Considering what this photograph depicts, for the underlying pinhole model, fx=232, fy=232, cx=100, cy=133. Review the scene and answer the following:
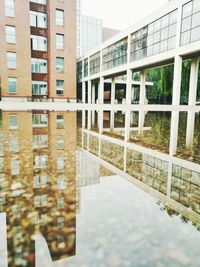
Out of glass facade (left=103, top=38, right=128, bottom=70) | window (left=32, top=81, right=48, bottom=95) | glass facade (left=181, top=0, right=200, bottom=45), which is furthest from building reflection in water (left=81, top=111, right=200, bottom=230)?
window (left=32, top=81, right=48, bottom=95)

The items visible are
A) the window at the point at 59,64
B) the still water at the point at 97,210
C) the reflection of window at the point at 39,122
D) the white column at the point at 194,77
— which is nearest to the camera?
the still water at the point at 97,210

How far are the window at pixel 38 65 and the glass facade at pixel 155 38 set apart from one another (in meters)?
15.2

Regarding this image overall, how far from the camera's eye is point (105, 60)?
34906mm

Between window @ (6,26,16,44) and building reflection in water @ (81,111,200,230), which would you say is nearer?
building reflection in water @ (81,111,200,230)

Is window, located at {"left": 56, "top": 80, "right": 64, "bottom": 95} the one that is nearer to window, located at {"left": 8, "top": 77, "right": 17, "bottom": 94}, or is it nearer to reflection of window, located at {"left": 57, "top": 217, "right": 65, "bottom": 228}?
window, located at {"left": 8, "top": 77, "right": 17, "bottom": 94}

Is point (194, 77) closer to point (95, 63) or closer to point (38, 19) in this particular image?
point (95, 63)

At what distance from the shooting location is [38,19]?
35.2 m

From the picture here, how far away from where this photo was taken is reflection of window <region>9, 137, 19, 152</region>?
238 inches

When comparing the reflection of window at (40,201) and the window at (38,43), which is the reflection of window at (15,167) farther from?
the window at (38,43)

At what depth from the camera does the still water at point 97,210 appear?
2.07 metres

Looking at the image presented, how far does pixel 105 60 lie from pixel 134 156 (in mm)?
31152

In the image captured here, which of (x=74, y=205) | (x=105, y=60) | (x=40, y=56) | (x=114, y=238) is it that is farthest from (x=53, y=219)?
(x=40, y=56)

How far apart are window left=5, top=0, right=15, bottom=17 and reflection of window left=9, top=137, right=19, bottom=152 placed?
104 feet

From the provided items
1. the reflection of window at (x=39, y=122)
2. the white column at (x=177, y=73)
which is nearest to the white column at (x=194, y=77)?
the white column at (x=177, y=73)
